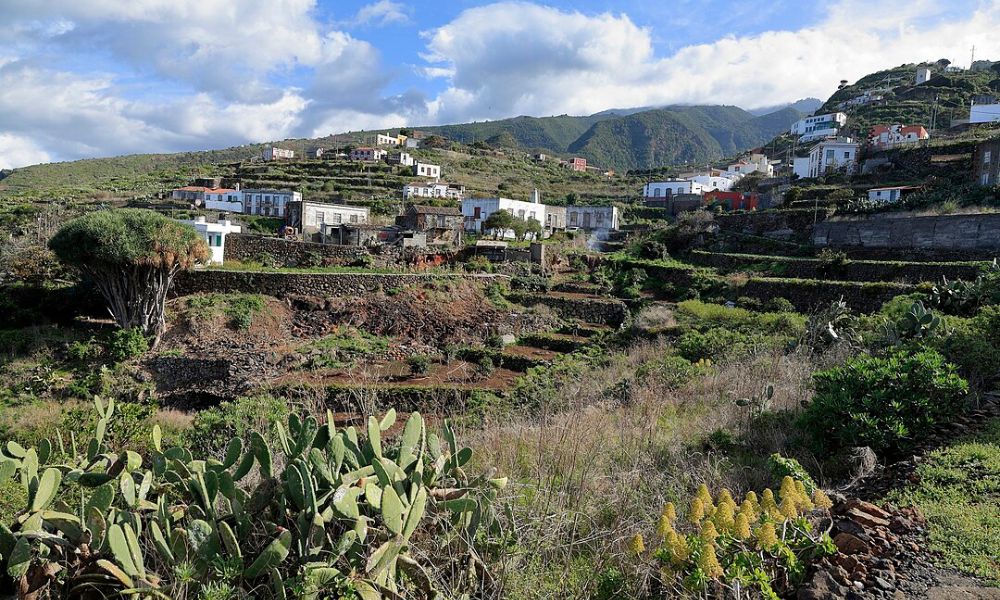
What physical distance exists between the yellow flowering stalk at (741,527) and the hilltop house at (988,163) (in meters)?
29.1

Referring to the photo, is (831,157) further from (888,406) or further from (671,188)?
(888,406)

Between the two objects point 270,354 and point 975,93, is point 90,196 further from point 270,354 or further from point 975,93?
point 975,93

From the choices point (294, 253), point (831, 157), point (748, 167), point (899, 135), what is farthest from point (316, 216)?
point (748, 167)

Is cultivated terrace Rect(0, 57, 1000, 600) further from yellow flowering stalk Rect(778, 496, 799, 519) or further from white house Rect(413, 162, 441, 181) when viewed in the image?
white house Rect(413, 162, 441, 181)

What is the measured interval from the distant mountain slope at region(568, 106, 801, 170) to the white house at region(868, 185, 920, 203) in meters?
84.6

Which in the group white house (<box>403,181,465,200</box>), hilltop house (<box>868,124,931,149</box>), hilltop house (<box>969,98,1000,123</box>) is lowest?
white house (<box>403,181,465,200</box>)

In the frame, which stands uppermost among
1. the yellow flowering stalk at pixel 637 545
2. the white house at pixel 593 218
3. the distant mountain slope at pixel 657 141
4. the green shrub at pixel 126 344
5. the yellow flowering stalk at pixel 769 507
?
the distant mountain slope at pixel 657 141

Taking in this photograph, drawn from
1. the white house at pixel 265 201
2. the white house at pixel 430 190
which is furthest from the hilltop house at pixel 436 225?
the white house at pixel 265 201

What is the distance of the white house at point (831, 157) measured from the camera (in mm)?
37188

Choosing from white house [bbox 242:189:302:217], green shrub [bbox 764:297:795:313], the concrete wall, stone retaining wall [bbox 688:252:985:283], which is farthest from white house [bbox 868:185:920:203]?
white house [bbox 242:189:302:217]

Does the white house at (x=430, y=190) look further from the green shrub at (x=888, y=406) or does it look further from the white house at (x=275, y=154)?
the green shrub at (x=888, y=406)

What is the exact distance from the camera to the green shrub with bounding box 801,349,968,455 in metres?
4.76

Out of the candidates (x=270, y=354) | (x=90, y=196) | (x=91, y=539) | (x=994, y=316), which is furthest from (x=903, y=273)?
(x=90, y=196)

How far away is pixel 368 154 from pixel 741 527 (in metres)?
63.2
